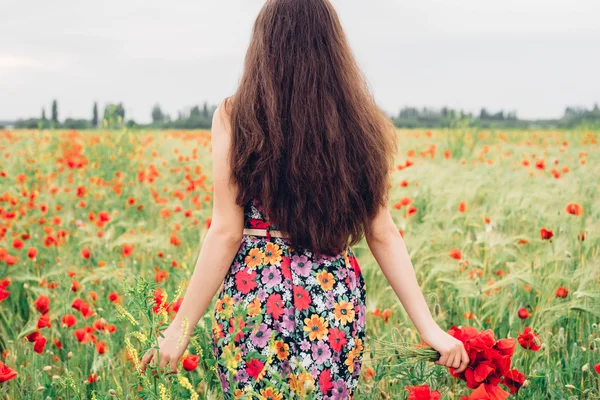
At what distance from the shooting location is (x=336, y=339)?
148cm

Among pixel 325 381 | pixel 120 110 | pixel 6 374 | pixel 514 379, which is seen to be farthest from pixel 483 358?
pixel 120 110

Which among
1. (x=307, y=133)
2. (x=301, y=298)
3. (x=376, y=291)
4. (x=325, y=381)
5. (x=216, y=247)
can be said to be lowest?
Answer: (x=376, y=291)

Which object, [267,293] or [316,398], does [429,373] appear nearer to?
[316,398]

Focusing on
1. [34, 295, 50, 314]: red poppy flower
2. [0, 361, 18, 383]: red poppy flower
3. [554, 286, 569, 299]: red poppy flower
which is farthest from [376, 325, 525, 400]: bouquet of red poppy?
[34, 295, 50, 314]: red poppy flower

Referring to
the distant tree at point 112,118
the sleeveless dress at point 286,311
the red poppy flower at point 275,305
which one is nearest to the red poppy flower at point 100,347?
the sleeveless dress at point 286,311

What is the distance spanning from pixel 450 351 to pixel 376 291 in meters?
1.31

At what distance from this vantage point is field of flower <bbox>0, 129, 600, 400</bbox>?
1648 mm

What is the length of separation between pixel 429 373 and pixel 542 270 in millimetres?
1146

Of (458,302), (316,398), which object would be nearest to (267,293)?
(316,398)

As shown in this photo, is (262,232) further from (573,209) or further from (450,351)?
(573,209)

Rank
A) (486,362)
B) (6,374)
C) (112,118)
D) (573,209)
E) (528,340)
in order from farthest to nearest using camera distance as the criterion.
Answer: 1. (112,118)
2. (573,209)
3. (528,340)
4. (6,374)
5. (486,362)

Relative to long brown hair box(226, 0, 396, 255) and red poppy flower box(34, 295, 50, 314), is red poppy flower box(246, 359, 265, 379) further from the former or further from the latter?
red poppy flower box(34, 295, 50, 314)

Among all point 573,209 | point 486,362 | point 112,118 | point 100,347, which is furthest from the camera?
point 112,118

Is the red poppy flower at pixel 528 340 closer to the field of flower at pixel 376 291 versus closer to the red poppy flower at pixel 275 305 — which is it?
the field of flower at pixel 376 291
